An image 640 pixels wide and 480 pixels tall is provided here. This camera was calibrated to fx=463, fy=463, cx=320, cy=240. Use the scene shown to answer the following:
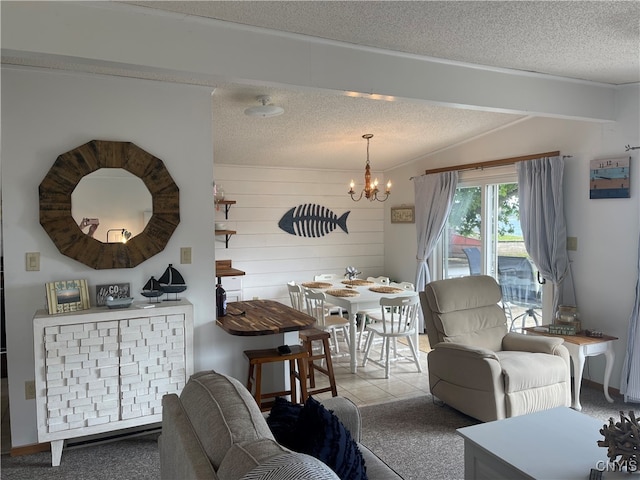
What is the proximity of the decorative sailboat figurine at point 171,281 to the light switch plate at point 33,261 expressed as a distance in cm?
73

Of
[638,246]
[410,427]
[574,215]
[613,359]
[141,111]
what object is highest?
[141,111]

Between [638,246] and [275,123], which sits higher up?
[275,123]

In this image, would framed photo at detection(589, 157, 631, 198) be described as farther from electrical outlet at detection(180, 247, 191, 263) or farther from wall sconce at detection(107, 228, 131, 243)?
wall sconce at detection(107, 228, 131, 243)

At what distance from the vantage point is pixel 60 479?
2.62m

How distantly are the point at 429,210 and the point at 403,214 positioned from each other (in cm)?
66

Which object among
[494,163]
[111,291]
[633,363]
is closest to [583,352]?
[633,363]

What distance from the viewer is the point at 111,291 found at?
302 centimetres

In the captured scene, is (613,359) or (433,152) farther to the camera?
(433,152)

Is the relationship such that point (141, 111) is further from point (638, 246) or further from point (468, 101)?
point (638, 246)

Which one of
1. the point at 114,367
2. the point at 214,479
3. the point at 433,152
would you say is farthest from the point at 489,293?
the point at 214,479

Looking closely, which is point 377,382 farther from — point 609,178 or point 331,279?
point 609,178

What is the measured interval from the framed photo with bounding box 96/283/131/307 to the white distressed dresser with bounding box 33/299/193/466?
0.40 feet

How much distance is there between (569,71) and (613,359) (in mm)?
2337

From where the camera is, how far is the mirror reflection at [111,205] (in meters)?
2.97
